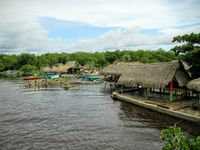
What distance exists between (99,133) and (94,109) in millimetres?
7974

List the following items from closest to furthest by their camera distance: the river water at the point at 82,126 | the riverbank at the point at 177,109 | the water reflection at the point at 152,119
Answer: the river water at the point at 82,126 < the water reflection at the point at 152,119 < the riverbank at the point at 177,109

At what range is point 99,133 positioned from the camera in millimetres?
17344

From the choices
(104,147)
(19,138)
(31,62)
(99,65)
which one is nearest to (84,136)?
(104,147)

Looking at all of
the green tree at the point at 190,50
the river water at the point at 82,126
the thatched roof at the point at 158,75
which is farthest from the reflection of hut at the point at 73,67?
the green tree at the point at 190,50

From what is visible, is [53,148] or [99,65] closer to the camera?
[53,148]

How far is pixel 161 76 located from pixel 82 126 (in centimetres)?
1080

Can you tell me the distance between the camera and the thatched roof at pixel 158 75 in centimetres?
2320

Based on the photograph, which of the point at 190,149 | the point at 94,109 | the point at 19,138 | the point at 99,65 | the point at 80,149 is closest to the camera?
Result: the point at 190,149

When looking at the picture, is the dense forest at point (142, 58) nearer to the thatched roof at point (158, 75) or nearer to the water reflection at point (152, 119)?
the thatched roof at point (158, 75)

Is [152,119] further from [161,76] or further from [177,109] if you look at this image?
[161,76]

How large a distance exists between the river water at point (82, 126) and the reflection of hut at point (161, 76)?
3.20 metres

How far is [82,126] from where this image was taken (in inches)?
754

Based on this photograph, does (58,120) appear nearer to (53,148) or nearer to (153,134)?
(53,148)

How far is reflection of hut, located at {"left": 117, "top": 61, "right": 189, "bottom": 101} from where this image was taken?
23109mm
